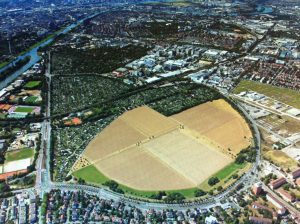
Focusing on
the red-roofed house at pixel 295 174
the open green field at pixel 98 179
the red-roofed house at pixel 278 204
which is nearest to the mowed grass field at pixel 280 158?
the red-roofed house at pixel 295 174

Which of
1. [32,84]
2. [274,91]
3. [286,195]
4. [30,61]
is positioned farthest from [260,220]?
[30,61]

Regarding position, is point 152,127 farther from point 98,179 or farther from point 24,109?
point 24,109

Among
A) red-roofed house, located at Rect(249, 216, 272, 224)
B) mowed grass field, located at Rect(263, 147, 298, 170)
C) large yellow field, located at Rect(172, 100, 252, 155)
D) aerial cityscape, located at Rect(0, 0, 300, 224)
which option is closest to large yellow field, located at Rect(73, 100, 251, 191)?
large yellow field, located at Rect(172, 100, 252, 155)

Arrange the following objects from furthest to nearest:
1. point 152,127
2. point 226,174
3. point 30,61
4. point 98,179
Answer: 1. point 30,61
2. point 152,127
3. point 226,174
4. point 98,179

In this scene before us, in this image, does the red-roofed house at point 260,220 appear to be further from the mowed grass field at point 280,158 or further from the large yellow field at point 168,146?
the mowed grass field at point 280,158

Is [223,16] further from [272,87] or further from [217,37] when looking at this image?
[272,87]

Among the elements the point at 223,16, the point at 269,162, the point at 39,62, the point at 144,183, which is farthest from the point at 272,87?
the point at 223,16
